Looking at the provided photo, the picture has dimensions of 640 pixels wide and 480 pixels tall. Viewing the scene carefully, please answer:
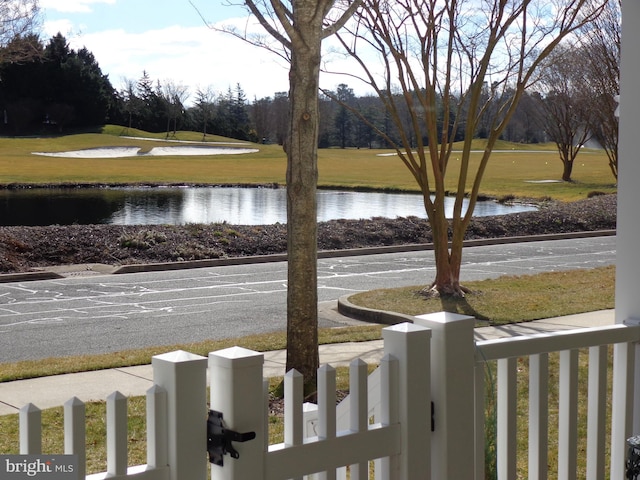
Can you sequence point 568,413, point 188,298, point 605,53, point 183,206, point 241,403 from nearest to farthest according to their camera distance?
point 241,403
point 568,413
point 188,298
point 605,53
point 183,206

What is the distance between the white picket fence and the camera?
1.95 metres

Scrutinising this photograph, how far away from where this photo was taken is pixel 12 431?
5.89 metres

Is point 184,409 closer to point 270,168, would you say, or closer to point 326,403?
point 326,403

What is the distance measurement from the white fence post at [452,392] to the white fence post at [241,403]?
60 centimetres

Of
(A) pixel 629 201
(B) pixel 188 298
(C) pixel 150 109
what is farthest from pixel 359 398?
(C) pixel 150 109

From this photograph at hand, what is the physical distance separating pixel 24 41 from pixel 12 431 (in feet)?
54.1

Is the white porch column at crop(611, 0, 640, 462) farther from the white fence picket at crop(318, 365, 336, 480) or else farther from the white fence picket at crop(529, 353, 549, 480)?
the white fence picket at crop(318, 365, 336, 480)

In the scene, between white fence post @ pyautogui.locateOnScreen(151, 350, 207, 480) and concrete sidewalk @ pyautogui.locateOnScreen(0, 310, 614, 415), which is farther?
concrete sidewalk @ pyautogui.locateOnScreen(0, 310, 614, 415)

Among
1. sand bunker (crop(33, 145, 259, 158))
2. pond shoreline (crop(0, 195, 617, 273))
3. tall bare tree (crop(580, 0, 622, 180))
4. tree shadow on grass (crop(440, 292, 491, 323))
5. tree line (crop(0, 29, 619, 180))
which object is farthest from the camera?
tree line (crop(0, 29, 619, 180))

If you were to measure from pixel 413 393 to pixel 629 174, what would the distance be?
1.54 meters

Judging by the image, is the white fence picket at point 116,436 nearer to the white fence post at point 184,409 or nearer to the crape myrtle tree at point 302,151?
the white fence post at point 184,409

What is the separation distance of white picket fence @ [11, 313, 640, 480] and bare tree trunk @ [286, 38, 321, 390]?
371cm

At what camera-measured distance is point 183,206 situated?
3506cm

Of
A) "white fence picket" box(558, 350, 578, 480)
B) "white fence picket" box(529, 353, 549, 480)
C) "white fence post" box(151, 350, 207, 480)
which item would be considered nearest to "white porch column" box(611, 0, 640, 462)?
"white fence picket" box(558, 350, 578, 480)
